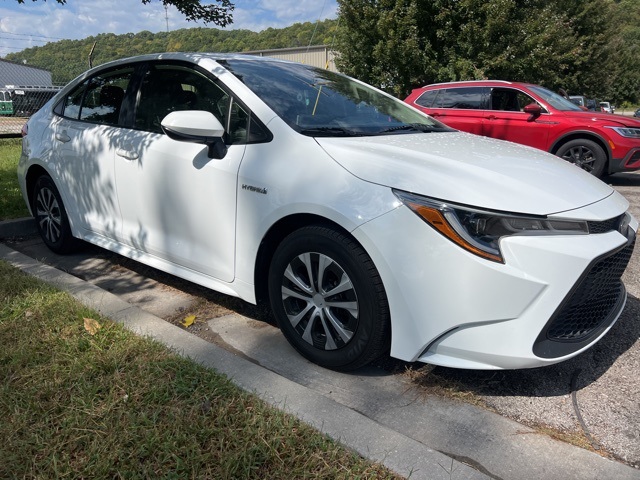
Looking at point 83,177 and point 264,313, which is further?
point 83,177

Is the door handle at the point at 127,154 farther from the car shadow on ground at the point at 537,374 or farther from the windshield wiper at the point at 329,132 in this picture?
the car shadow on ground at the point at 537,374

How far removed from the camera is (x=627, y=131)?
785cm

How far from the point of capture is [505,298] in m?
2.05

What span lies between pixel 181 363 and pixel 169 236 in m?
1.04

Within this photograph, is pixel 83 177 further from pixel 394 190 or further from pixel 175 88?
pixel 394 190

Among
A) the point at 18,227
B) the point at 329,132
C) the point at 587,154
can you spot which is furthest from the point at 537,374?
the point at 587,154

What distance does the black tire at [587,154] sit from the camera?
7887 mm

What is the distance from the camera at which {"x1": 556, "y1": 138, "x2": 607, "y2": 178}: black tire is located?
7.89 m

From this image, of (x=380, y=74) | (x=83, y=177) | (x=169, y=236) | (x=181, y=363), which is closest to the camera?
(x=181, y=363)

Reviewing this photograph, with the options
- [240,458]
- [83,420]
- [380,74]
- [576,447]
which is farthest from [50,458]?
[380,74]

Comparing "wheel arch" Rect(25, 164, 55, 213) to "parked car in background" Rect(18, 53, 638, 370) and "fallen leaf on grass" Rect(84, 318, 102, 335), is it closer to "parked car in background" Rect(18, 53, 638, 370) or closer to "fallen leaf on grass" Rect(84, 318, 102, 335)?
"parked car in background" Rect(18, 53, 638, 370)

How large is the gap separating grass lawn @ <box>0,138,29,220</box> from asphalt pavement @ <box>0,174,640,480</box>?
2374 mm

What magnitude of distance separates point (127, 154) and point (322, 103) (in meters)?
1.33

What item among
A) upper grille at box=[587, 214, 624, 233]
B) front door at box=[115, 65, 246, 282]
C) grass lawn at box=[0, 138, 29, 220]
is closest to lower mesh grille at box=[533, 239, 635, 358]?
upper grille at box=[587, 214, 624, 233]
